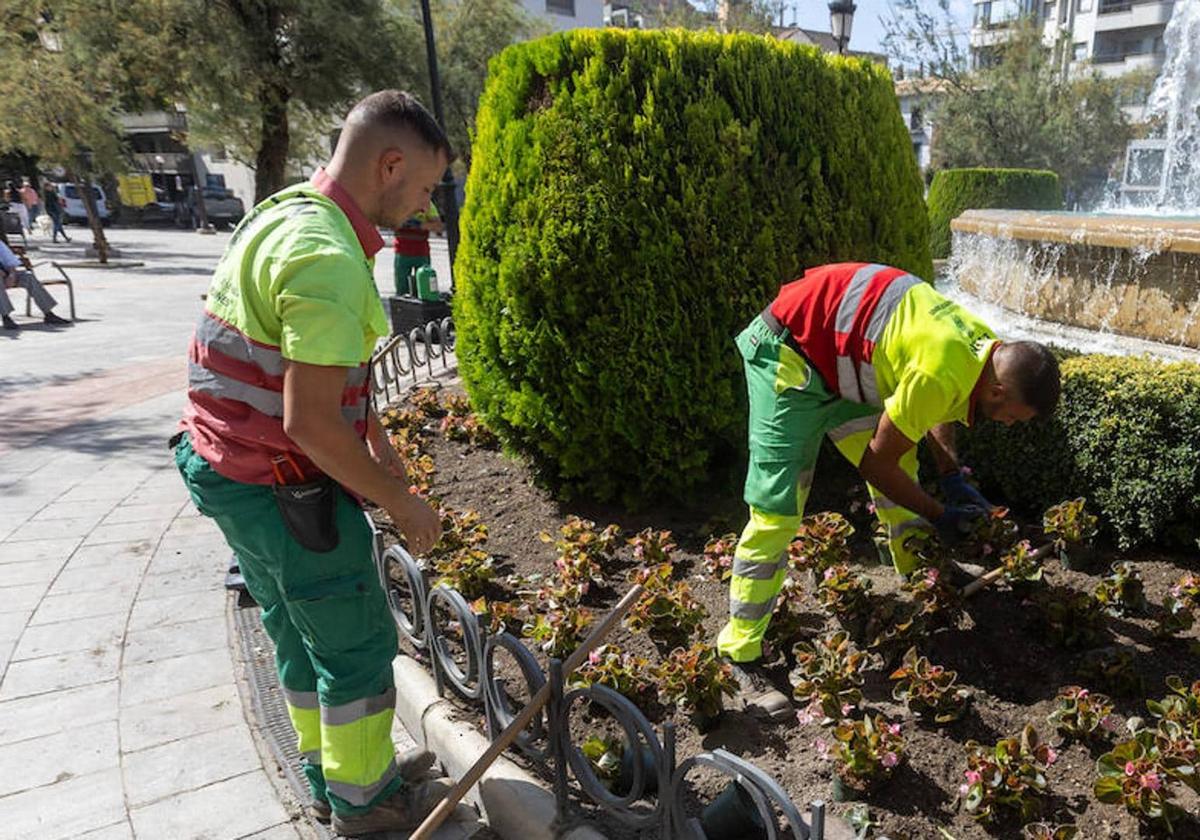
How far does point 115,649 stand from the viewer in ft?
11.9

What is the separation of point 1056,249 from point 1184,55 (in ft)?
47.2

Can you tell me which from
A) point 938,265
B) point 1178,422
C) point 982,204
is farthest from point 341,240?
point 982,204

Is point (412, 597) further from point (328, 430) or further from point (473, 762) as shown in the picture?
point (328, 430)

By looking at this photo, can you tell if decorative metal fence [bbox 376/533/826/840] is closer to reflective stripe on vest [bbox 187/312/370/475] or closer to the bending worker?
the bending worker

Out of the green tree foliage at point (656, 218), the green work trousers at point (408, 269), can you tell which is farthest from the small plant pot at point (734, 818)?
the green work trousers at point (408, 269)

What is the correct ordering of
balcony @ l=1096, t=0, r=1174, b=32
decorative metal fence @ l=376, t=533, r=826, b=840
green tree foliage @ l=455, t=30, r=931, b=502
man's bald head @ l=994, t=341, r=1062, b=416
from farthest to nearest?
balcony @ l=1096, t=0, r=1174, b=32 < green tree foliage @ l=455, t=30, r=931, b=502 < man's bald head @ l=994, t=341, r=1062, b=416 < decorative metal fence @ l=376, t=533, r=826, b=840

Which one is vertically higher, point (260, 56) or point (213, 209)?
point (260, 56)

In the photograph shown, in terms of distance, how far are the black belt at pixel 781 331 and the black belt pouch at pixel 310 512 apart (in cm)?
164

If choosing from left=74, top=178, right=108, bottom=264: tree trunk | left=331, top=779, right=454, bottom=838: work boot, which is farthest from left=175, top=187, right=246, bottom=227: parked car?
left=331, top=779, right=454, bottom=838: work boot

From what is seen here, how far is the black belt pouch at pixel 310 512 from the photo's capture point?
7.38 ft

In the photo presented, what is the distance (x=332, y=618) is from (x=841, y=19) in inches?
452

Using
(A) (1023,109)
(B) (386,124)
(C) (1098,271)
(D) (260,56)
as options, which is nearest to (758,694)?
(B) (386,124)

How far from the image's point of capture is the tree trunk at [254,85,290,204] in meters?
13.9

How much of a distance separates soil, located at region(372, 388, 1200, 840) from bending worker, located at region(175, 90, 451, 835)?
60 centimetres
